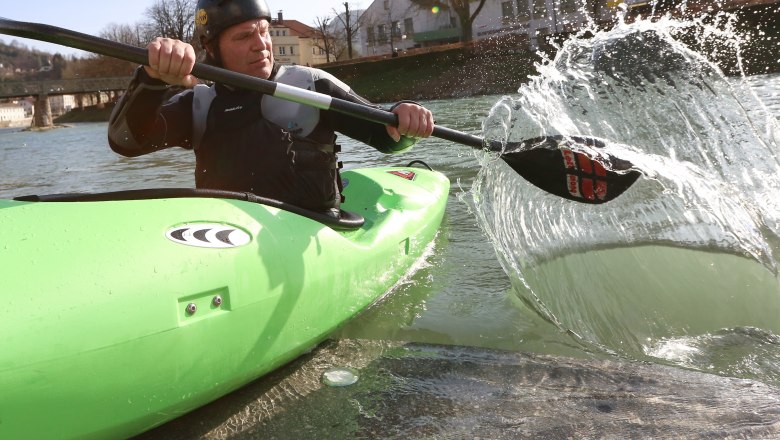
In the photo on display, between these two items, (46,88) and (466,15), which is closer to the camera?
(466,15)

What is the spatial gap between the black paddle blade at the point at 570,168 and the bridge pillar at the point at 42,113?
51652 millimetres

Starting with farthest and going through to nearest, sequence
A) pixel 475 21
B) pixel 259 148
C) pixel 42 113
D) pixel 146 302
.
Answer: pixel 42 113
pixel 475 21
pixel 259 148
pixel 146 302

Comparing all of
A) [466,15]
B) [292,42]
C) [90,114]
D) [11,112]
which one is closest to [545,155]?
[466,15]

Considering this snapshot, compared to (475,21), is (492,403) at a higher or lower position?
lower

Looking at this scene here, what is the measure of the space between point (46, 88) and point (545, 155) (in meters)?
54.7

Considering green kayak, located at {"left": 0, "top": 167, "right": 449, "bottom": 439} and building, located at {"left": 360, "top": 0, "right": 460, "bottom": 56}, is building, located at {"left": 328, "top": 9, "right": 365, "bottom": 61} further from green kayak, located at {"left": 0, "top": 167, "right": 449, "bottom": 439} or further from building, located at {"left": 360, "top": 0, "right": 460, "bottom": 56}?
green kayak, located at {"left": 0, "top": 167, "right": 449, "bottom": 439}

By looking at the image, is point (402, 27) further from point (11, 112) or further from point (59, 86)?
point (11, 112)

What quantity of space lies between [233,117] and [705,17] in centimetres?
2662

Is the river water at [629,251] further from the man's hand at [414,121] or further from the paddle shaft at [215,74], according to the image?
the paddle shaft at [215,74]

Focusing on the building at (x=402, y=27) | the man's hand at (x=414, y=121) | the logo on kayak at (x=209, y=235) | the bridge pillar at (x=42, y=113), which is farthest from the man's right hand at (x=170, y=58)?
the bridge pillar at (x=42, y=113)

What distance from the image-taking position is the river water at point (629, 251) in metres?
2.75

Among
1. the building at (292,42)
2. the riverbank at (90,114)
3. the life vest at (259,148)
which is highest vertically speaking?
the building at (292,42)

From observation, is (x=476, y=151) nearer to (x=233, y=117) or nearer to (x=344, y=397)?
(x=233, y=117)

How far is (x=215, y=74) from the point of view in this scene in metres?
2.67
